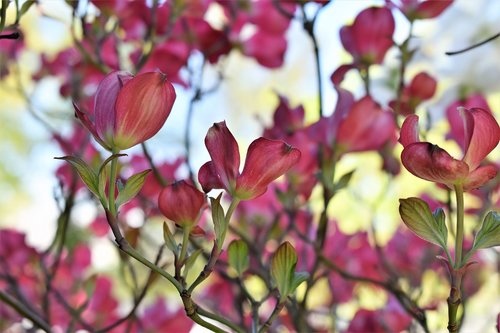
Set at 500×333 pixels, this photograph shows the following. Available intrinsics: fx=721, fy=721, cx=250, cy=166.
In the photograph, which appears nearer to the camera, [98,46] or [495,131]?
[495,131]

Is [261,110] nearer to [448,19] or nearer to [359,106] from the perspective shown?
[448,19]

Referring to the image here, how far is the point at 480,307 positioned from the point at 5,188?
1.80 meters

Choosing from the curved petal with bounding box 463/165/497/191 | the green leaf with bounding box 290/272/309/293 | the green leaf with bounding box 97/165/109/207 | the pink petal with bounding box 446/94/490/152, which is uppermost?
the green leaf with bounding box 97/165/109/207

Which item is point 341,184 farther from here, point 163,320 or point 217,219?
point 163,320

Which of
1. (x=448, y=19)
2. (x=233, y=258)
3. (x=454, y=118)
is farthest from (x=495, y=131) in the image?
(x=448, y=19)

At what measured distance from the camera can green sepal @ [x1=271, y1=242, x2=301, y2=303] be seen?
1.16 ft

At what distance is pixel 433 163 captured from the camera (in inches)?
12.1

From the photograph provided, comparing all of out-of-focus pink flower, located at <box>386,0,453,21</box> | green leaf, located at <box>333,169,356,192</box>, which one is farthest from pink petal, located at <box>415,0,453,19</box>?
green leaf, located at <box>333,169,356,192</box>

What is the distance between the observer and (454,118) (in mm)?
573

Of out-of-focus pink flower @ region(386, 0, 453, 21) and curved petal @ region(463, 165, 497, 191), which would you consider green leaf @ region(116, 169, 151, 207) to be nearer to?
curved petal @ region(463, 165, 497, 191)

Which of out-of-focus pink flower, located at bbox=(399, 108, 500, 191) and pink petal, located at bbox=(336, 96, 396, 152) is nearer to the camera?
out-of-focus pink flower, located at bbox=(399, 108, 500, 191)

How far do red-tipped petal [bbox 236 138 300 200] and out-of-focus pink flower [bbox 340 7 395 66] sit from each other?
27 cm

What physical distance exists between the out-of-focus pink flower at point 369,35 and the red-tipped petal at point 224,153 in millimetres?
275

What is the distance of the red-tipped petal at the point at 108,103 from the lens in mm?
326
